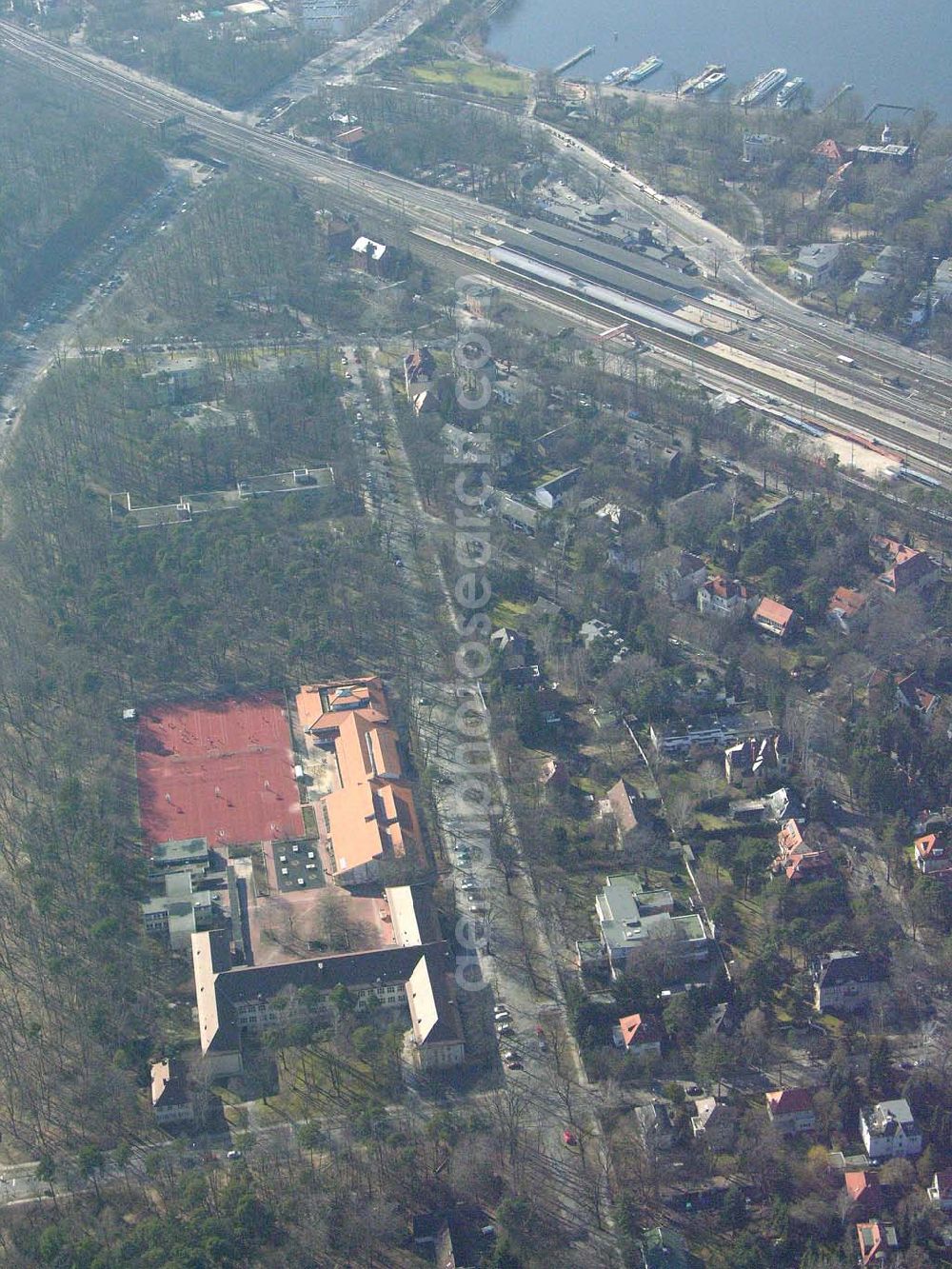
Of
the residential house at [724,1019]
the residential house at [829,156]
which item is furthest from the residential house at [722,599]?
the residential house at [829,156]

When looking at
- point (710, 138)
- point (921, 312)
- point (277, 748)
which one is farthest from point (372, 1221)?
point (710, 138)

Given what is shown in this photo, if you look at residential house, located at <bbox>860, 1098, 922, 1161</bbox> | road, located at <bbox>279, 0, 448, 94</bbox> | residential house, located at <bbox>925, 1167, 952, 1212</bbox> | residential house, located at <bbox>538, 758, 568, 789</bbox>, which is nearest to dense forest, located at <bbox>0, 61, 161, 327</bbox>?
road, located at <bbox>279, 0, 448, 94</bbox>

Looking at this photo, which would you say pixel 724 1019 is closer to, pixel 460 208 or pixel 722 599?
pixel 722 599

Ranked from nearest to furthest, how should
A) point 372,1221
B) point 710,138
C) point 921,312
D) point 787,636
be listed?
point 372,1221 → point 787,636 → point 921,312 → point 710,138

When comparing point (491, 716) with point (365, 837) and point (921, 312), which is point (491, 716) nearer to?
point (365, 837)

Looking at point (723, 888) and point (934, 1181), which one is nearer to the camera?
point (934, 1181)

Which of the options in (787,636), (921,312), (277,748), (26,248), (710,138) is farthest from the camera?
(710,138)

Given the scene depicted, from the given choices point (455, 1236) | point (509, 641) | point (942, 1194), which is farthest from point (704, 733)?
point (455, 1236)
